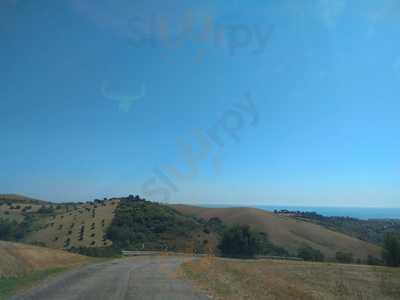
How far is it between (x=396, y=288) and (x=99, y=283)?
16.9 m

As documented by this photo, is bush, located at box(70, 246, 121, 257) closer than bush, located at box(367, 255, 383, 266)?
Yes

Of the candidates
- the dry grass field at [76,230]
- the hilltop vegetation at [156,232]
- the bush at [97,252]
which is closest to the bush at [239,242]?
the hilltop vegetation at [156,232]

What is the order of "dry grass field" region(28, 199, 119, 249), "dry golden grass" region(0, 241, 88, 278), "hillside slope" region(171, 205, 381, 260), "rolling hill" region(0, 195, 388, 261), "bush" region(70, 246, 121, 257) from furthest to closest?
"hillside slope" region(171, 205, 381, 260) → "rolling hill" region(0, 195, 388, 261) → "dry grass field" region(28, 199, 119, 249) → "bush" region(70, 246, 121, 257) → "dry golden grass" region(0, 241, 88, 278)

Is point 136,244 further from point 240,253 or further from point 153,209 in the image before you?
point 153,209

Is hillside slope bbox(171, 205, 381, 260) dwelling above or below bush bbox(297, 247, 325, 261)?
above

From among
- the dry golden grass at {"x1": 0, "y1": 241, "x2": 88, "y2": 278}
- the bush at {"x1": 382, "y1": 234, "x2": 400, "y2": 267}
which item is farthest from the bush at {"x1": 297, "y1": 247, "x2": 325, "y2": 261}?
the dry golden grass at {"x1": 0, "y1": 241, "x2": 88, "y2": 278}

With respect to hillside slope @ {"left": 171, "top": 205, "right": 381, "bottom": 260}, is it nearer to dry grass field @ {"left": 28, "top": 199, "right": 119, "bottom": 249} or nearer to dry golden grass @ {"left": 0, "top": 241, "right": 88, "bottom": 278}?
dry grass field @ {"left": 28, "top": 199, "right": 119, "bottom": 249}

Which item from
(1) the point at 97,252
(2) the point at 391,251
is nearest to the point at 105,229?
(1) the point at 97,252

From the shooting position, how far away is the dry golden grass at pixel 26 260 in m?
23.7

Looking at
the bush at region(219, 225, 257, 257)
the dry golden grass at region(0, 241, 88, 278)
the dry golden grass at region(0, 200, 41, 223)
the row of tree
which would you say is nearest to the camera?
the dry golden grass at region(0, 241, 88, 278)

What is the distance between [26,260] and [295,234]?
6515 centimetres

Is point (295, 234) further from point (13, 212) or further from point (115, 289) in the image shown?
point (115, 289)

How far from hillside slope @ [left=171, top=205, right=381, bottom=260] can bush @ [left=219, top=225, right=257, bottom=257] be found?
14.4 m

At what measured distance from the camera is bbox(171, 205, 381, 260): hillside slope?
226ft
